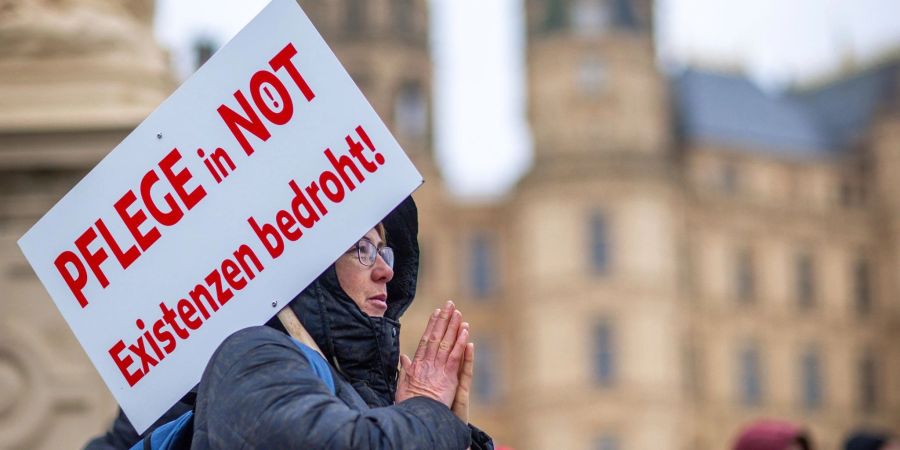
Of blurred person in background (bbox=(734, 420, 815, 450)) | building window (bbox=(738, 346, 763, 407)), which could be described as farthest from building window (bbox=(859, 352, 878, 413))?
blurred person in background (bbox=(734, 420, 815, 450))

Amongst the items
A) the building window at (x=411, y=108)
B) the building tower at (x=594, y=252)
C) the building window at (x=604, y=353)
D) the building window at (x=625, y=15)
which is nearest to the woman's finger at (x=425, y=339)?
the building tower at (x=594, y=252)

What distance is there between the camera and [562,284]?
128 ft

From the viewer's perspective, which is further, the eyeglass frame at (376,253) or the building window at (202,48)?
the building window at (202,48)

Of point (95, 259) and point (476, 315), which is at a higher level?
point (476, 315)

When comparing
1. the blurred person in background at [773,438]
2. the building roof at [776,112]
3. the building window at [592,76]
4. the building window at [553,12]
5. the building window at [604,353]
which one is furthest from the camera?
the building roof at [776,112]

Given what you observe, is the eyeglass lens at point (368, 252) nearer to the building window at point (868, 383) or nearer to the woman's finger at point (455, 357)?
the woman's finger at point (455, 357)

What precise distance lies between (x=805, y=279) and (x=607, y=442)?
9527 millimetres

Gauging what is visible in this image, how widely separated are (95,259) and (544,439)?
36.6 meters

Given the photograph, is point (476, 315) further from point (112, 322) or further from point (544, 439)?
point (112, 322)

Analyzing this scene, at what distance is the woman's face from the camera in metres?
2.48

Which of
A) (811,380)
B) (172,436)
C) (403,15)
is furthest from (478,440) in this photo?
(811,380)

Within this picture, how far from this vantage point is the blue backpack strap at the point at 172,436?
2.48 metres

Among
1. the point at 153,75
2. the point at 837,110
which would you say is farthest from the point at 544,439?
the point at 153,75

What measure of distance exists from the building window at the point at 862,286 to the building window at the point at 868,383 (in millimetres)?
1365
